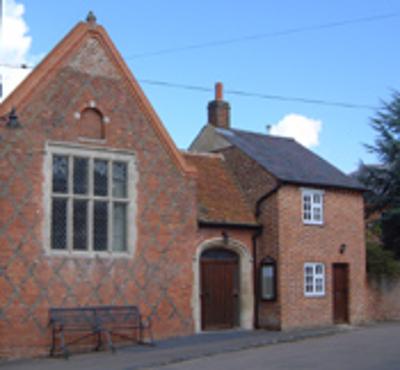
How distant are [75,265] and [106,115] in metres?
4.37

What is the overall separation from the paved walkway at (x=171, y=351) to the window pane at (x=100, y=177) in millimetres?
4416

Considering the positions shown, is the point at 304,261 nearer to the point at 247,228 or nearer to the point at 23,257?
the point at 247,228

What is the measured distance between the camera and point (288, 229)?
24.0m

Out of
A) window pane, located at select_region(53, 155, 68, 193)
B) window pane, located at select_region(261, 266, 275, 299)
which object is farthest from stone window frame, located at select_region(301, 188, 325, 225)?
window pane, located at select_region(53, 155, 68, 193)

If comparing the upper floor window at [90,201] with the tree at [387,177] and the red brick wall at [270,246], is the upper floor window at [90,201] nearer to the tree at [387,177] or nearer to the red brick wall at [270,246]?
the red brick wall at [270,246]

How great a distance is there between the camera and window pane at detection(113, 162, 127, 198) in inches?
802

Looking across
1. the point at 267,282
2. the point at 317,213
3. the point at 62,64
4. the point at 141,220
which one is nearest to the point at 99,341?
the point at 141,220

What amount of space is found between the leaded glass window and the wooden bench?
166 cm

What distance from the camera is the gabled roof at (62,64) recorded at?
18.6 metres

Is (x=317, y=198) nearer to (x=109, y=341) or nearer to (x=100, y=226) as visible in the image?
(x=100, y=226)

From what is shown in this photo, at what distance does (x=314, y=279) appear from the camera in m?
24.7

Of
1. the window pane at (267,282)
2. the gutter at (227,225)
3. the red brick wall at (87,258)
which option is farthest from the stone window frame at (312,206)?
the red brick wall at (87,258)

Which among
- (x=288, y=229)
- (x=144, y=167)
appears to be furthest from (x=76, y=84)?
(x=288, y=229)

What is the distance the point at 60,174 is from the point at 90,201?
1126 mm
